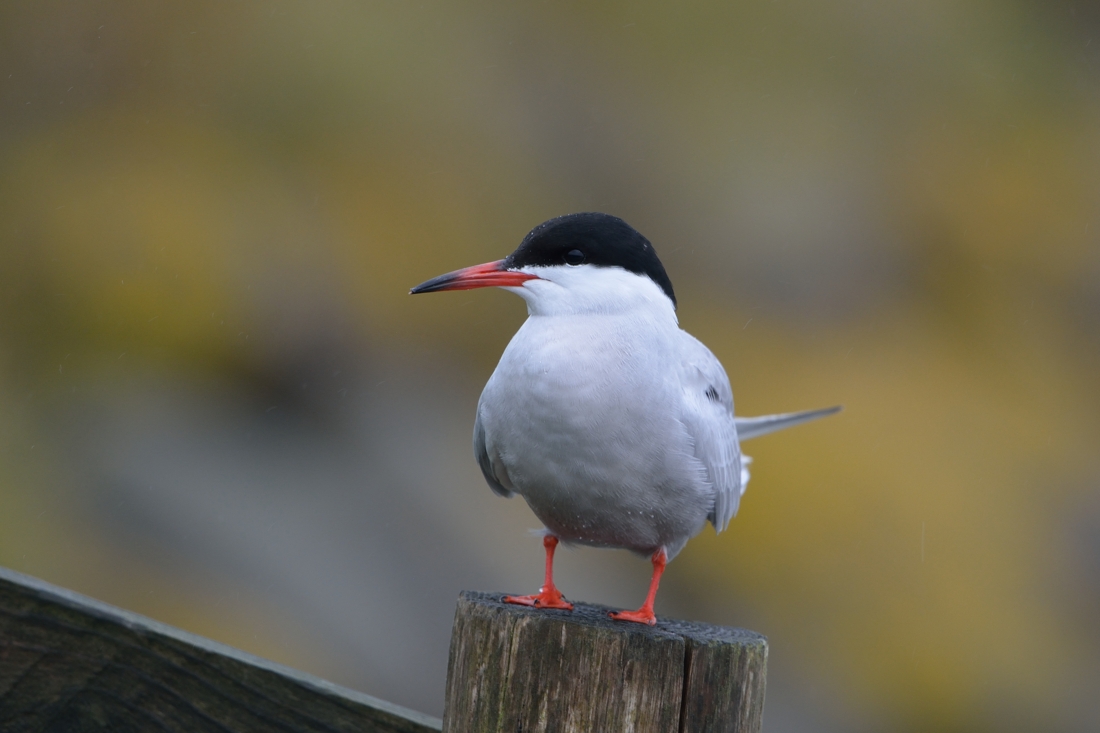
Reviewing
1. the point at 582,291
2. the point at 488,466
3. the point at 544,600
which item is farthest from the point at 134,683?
the point at 582,291

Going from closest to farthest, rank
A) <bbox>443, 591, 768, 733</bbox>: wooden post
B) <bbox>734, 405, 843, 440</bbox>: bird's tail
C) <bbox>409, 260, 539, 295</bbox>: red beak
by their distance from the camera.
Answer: <bbox>443, 591, 768, 733</bbox>: wooden post, <bbox>409, 260, 539, 295</bbox>: red beak, <bbox>734, 405, 843, 440</bbox>: bird's tail

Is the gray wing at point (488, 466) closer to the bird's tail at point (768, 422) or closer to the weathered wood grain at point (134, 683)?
the weathered wood grain at point (134, 683)

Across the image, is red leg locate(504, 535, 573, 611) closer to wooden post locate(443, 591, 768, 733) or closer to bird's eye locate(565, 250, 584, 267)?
wooden post locate(443, 591, 768, 733)

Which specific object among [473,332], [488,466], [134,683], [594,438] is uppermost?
[473,332]

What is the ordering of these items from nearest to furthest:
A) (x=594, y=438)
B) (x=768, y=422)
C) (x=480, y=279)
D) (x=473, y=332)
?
(x=594, y=438), (x=480, y=279), (x=768, y=422), (x=473, y=332)

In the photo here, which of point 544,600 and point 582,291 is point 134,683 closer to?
point 544,600

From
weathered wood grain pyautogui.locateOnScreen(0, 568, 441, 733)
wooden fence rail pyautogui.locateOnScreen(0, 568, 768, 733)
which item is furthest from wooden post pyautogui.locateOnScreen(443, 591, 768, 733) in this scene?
weathered wood grain pyautogui.locateOnScreen(0, 568, 441, 733)

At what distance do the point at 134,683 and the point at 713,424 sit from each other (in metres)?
1.64

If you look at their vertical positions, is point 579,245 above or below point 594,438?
above

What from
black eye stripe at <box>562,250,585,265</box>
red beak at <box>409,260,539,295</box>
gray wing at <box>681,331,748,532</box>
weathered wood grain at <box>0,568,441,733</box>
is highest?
black eye stripe at <box>562,250,585,265</box>

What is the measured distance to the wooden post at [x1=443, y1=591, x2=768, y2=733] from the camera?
5.91 feet

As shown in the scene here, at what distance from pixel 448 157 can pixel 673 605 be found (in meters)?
3.07

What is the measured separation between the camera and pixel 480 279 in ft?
8.79

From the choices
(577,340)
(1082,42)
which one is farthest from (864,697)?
(1082,42)
